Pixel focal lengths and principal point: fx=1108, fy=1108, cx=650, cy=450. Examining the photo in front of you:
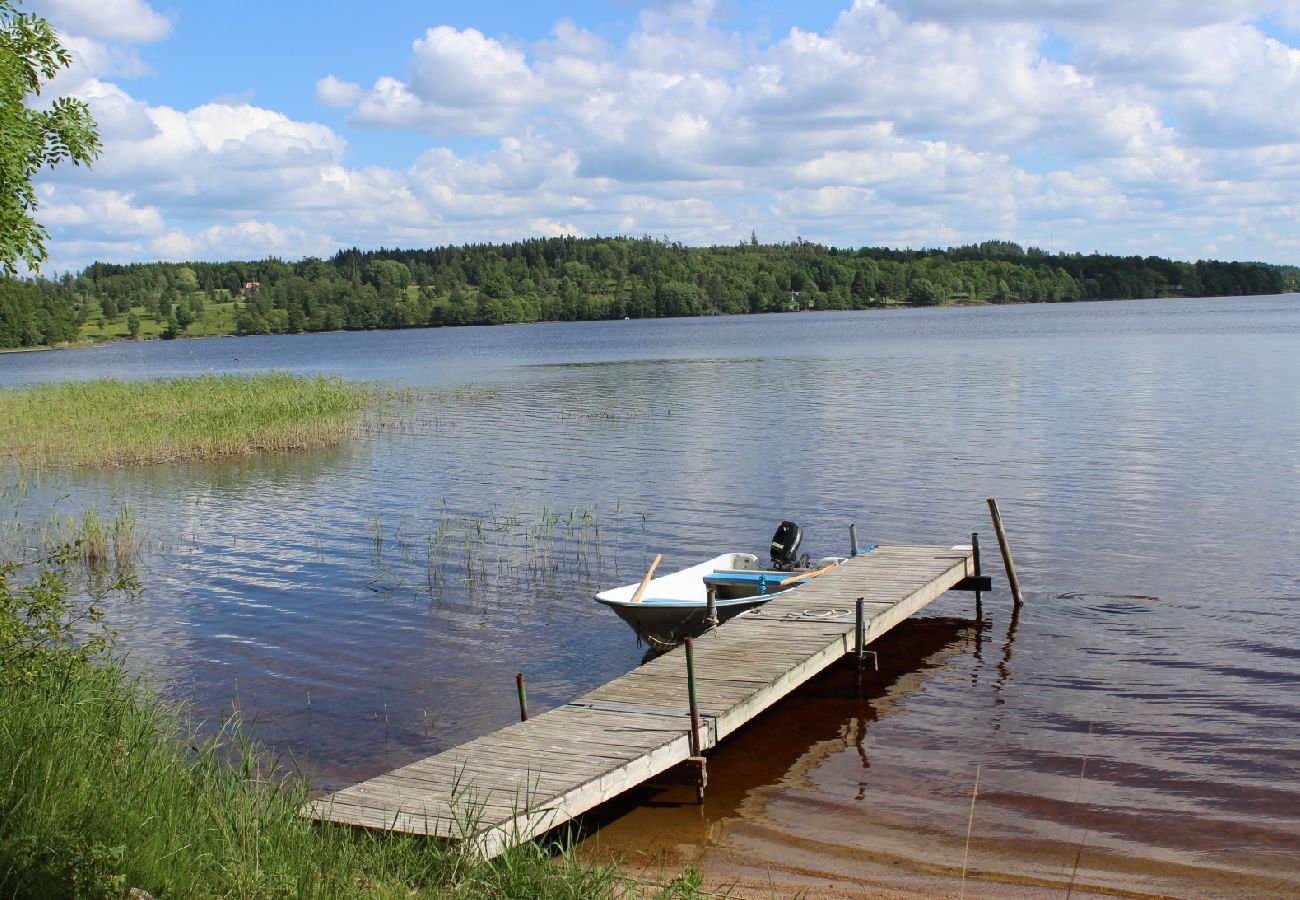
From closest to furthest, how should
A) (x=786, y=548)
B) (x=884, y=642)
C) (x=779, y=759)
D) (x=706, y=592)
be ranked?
(x=779, y=759)
(x=884, y=642)
(x=706, y=592)
(x=786, y=548)

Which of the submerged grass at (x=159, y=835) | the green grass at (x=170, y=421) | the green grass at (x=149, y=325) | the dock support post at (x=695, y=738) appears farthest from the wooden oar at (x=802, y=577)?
the green grass at (x=149, y=325)

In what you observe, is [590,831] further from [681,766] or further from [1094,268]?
[1094,268]

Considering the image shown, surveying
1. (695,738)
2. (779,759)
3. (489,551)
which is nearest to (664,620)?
(779,759)

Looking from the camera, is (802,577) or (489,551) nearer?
(802,577)

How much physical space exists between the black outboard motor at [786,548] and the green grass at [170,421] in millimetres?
19314

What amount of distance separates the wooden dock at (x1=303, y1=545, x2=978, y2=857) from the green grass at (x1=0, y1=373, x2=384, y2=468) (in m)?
21.4

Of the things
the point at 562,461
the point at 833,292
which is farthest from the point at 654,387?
the point at 833,292

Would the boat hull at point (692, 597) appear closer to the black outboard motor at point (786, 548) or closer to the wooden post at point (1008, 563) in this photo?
the black outboard motor at point (786, 548)

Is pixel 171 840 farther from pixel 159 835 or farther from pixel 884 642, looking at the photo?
pixel 884 642

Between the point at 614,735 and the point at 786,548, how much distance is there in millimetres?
7280

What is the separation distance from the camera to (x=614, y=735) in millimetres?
9094

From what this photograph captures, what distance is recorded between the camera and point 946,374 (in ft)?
172

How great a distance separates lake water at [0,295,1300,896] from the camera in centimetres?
903

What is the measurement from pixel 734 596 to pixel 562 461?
14.8 metres
